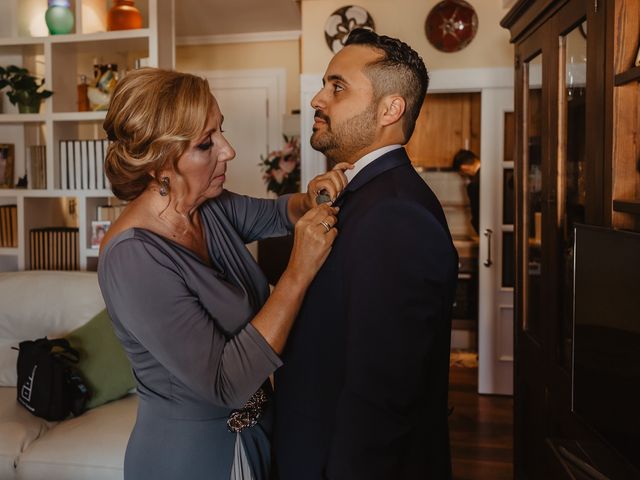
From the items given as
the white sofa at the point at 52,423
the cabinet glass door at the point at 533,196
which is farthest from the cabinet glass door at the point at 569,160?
the white sofa at the point at 52,423

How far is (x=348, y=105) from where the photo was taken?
1.27m

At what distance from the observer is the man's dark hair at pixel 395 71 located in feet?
4.13

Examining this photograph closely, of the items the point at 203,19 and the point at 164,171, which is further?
the point at 203,19

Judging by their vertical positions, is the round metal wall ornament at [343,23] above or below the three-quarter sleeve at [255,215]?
above

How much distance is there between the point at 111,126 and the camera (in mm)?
1288

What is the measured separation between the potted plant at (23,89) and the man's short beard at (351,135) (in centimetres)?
256

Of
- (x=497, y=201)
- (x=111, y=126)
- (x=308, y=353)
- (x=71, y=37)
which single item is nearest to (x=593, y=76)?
(x=308, y=353)

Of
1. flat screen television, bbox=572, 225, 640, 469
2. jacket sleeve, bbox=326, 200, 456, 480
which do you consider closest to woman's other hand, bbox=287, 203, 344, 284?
jacket sleeve, bbox=326, 200, 456, 480

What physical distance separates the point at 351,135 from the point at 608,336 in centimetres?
78

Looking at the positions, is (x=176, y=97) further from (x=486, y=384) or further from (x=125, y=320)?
(x=486, y=384)

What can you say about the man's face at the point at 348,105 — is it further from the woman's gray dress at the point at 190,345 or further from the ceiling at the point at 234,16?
the ceiling at the point at 234,16

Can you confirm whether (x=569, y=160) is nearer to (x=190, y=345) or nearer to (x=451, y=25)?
(x=190, y=345)

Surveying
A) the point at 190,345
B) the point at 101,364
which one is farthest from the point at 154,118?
the point at 101,364

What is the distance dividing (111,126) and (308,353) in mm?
636
